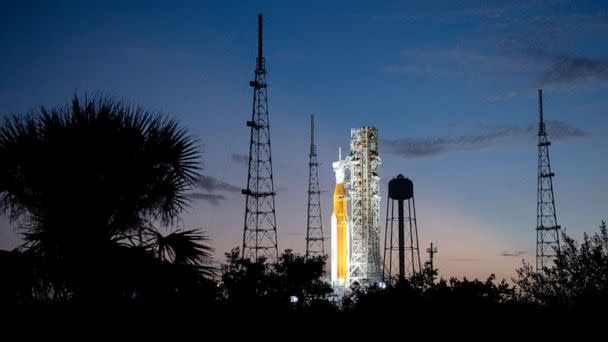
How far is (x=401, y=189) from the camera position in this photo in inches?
3329

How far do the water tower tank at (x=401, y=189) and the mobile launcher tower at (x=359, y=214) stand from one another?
63.3 feet

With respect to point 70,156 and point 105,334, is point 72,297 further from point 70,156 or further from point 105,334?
point 70,156

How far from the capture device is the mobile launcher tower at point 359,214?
10512 centimetres

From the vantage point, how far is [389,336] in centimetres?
1377

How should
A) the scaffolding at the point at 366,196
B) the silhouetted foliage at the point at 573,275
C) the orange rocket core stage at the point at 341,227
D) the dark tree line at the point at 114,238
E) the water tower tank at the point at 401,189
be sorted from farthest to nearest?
the orange rocket core stage at the point at 341,227 → the scaffolding at the point at 366,196 → the water tower tank at the point at 401,189 → the silhouetted foliage at the point at 573,275 → the dark tree line at the point at 114,238

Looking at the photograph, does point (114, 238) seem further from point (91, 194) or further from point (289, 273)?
point (289, 273)

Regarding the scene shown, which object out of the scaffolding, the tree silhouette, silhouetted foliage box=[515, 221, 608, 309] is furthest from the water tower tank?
the tree silhouette

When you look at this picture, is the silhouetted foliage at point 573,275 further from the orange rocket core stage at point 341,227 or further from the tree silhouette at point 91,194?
the orange rocket core stage at point 341,227

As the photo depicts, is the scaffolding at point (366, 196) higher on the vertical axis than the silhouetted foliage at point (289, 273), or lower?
higher

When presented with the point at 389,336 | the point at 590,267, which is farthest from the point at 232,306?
the point at 590,267

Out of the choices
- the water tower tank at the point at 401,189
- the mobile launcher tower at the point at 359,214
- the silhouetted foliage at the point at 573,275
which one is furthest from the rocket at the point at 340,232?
the silhouetted foliage at the point at 573,275

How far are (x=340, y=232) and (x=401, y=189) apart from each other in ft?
94.5

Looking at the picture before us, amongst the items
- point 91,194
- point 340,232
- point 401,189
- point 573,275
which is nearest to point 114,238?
point 91,194

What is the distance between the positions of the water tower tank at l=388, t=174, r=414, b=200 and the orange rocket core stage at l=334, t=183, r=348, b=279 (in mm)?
25937
